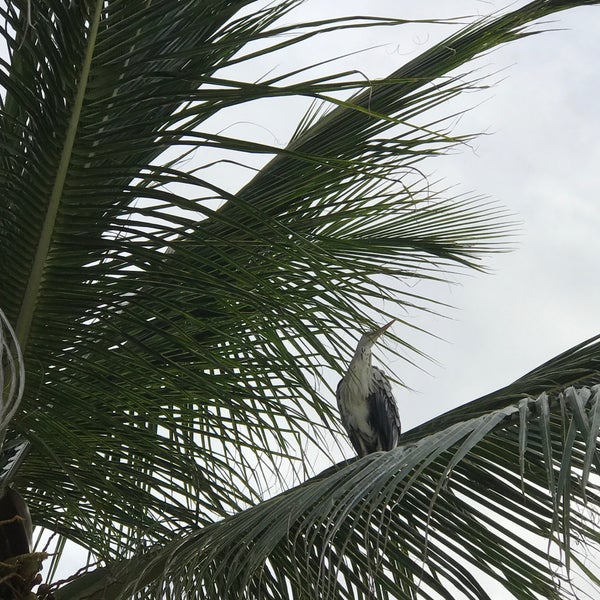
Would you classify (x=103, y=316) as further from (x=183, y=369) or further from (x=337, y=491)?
(x=337, y=491)

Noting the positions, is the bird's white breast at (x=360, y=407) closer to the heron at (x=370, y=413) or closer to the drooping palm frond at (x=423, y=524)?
the heron at (x=370, y=413)

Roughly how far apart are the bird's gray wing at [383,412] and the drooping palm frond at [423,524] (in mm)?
1904

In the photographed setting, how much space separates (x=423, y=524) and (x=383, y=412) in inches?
83.9

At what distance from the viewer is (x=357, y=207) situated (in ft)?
8.76

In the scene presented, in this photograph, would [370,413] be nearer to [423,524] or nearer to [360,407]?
[360,407]

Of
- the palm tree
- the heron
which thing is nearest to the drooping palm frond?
the palm tree

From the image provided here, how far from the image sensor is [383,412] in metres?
4.15

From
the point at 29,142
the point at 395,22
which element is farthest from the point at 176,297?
the point at 395,22

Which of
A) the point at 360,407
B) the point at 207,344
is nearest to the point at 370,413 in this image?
the point at 360,407

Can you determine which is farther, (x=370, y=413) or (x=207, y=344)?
(x=370, y=413)

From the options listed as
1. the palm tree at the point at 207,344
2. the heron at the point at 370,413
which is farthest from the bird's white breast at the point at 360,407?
the palm tree at the point at 207,344

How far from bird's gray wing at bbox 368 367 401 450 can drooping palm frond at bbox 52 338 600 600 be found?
1904 millimetres

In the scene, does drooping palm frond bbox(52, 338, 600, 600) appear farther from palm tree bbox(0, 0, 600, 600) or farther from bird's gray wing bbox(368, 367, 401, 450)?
bird's gray wing bbox(368, 367, 401, 450)

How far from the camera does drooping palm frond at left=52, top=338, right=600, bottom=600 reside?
5.56 feet
